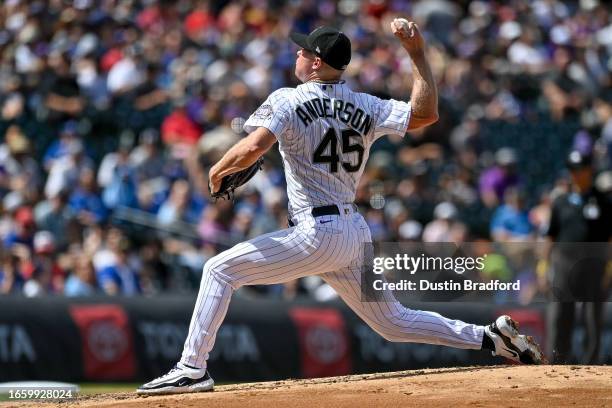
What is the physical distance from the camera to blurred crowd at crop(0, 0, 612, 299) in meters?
13.2

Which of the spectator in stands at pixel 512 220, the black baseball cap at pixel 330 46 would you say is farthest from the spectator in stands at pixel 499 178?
the black baseball cap at pixel 330 46

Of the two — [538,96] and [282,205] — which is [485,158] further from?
[282,205]

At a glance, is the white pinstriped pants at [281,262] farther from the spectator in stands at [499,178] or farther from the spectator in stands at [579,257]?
the spectator in stands at [499,178]

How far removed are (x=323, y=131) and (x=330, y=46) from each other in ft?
1.58

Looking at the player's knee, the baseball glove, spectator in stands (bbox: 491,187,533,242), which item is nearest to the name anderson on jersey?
the baseball glove

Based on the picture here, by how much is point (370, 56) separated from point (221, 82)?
7.36ft

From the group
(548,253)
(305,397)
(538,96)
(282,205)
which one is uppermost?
(538,96)

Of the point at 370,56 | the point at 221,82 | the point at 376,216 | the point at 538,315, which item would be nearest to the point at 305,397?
the point at 538,315

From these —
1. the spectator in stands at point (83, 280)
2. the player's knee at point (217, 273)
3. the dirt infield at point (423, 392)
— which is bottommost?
the dirt infield at point (423, 392)

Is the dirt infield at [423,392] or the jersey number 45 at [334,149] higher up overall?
the jersey number 45 at [334,149]

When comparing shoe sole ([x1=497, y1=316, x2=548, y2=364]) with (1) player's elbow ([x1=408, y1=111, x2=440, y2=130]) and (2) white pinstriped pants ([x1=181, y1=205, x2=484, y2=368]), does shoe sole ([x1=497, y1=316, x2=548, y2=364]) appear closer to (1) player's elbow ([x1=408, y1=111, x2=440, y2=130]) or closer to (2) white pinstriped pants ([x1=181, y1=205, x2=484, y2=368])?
(2) white pinstriped pants ([x1=181, y1=205, x2=484, y2=368])

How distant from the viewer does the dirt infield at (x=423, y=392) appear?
21.6ft

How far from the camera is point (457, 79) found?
15867 mm

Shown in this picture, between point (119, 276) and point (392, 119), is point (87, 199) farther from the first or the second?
point (392, 119)
